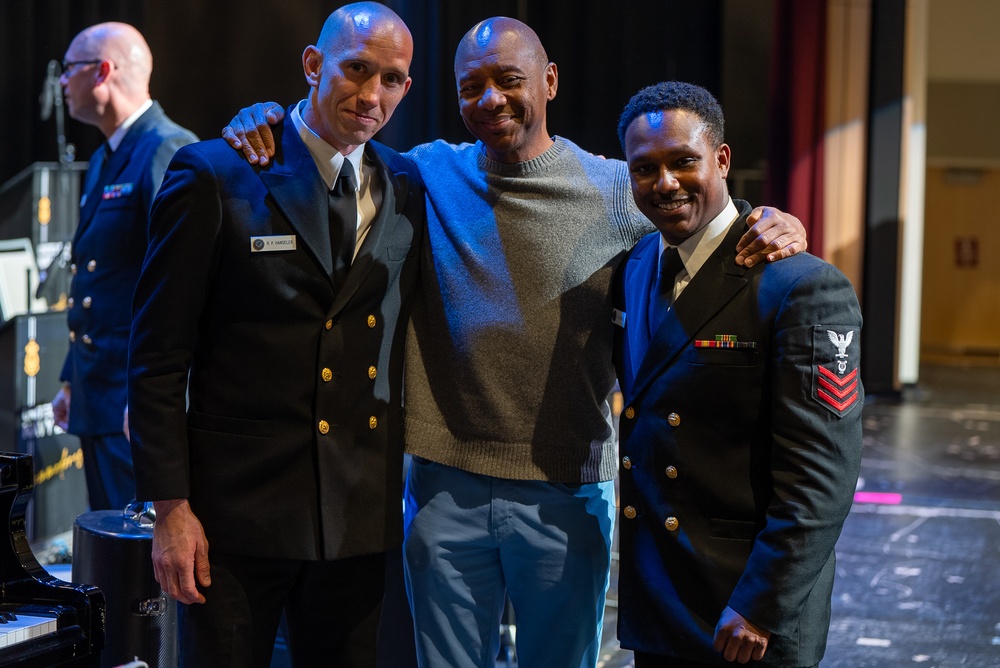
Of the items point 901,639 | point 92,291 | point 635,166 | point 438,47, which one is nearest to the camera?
point 635,166

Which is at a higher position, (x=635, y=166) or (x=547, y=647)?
(x=635, y=166)

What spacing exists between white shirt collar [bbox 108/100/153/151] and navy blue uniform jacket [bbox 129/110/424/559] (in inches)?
71.9

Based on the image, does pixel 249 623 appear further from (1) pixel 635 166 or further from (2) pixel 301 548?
(1) pixel 635 166

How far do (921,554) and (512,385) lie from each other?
345 cm

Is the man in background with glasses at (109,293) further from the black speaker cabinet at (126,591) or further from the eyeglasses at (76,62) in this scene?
the black speaker cabinet at (126,591)

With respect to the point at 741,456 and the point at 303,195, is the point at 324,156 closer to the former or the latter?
the point at 303,195

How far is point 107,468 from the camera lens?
360 centimetres

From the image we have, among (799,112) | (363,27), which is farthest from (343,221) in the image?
(799,112)

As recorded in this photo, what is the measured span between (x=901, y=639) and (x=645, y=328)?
8.34 ft

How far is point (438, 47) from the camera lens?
4.71 meters

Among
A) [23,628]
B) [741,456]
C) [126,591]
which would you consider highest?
[741,456]

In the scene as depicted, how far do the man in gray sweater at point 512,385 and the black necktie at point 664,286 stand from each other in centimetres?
26

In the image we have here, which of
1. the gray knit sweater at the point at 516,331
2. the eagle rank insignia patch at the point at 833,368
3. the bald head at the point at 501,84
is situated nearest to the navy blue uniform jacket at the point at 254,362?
the gray knit sweater at the point at 516,331

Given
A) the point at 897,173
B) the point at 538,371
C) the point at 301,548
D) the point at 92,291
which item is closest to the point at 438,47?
the point at 92,291
